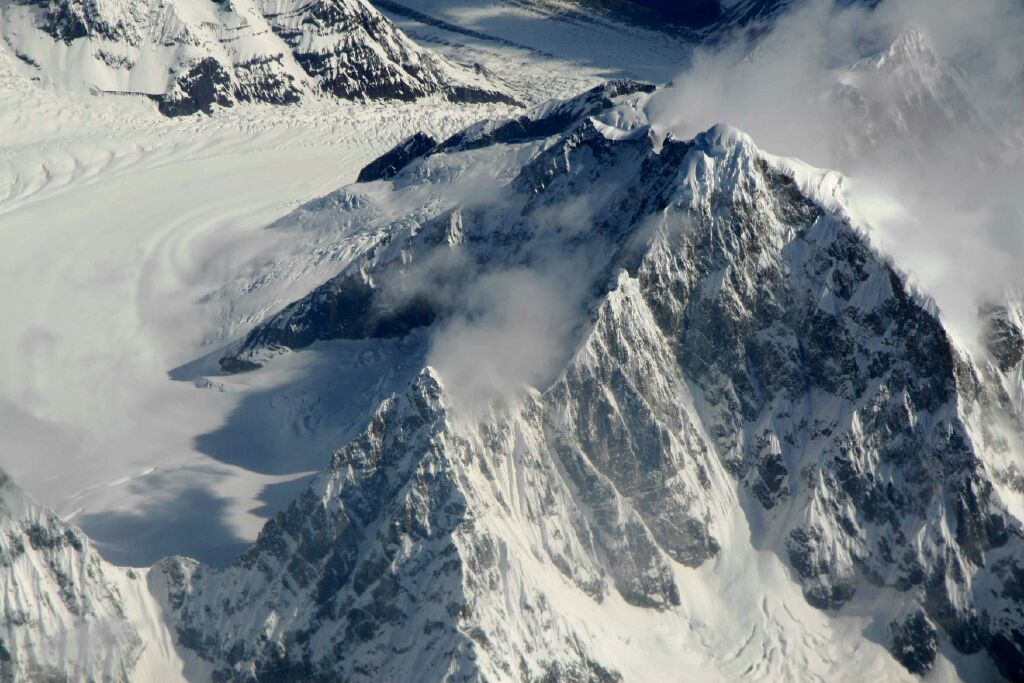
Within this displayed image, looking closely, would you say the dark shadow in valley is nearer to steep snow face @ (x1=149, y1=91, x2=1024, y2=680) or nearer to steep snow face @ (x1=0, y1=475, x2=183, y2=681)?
steep snow face @ (x1=149, y1=91, x2=1024, y2=680)

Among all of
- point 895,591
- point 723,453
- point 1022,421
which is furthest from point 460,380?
point 1022,421

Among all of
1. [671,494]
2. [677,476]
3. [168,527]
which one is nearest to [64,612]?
[168,527]

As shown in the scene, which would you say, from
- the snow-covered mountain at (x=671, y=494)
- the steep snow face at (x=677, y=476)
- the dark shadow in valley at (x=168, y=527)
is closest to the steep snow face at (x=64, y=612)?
the snow-covered mountain at (x=671, y=494)

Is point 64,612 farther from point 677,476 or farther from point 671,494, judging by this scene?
point 677,476

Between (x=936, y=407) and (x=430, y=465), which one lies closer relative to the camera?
(x=430, y=465)

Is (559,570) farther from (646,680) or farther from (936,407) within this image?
(936,407)
